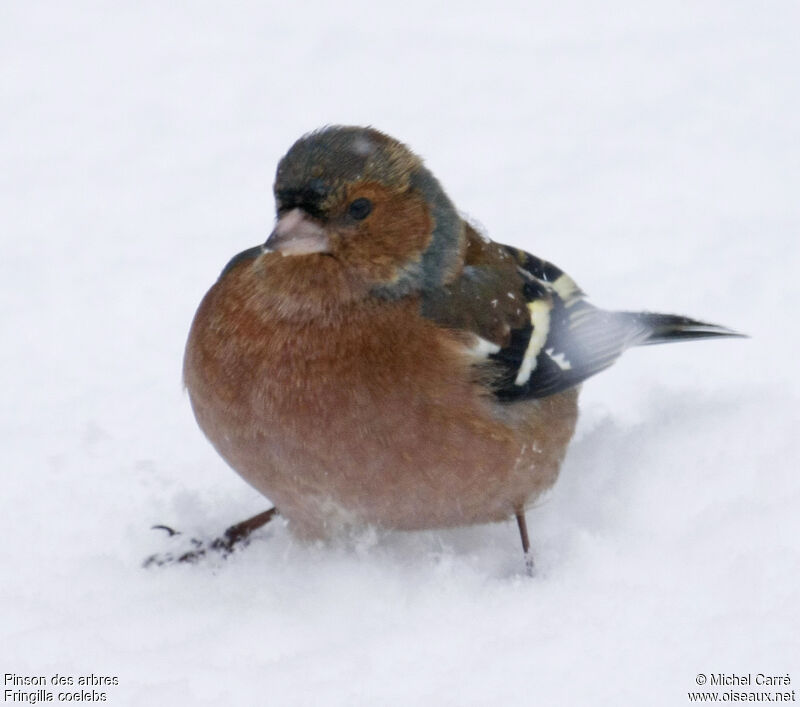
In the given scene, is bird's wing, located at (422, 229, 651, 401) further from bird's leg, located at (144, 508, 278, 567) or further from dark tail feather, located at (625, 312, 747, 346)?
bird's leg, located at (144, 508, 278, 567)

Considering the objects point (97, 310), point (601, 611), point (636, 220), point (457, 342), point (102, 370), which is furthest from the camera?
point (636, 220)

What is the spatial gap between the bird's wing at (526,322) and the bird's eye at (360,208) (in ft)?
1.11

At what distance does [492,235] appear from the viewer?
6.46m

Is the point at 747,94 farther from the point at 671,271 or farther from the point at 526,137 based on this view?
the point at 671,271

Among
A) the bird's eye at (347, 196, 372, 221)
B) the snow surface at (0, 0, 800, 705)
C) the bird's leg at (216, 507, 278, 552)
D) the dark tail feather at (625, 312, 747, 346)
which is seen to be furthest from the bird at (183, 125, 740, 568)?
the dark tail feather at (625, 312, 747, 346)

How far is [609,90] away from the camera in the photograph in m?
8.12

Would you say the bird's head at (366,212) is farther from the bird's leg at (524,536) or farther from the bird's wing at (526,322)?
the bird's leg at (524,536)

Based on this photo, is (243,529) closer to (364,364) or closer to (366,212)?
(364,364)

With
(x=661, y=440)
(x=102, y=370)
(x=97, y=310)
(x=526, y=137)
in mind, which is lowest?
(x=661, y=440)

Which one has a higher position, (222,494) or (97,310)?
(97,310)

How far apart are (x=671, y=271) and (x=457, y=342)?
2540 mm

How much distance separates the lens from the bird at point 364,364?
3.73 metres

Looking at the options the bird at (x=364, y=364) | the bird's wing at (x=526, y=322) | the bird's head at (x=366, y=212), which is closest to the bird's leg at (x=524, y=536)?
the bird at (x=364, y=364)

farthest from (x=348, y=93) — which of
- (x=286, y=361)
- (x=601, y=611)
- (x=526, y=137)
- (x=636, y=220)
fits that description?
(x=601, y=611)
